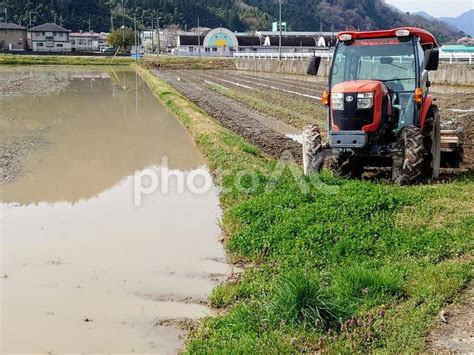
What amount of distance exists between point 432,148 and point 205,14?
169785mm

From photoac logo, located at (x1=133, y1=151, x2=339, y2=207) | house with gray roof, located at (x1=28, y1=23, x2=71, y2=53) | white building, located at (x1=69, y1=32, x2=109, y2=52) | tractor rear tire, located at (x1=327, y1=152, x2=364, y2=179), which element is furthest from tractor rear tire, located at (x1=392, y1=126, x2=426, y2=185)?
white building, located at (x1=69, y1=32, x2=109, y2=52)

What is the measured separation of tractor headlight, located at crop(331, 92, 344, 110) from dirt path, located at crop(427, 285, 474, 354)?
4.21m

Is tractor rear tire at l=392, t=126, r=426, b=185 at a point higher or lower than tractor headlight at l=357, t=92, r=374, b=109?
lower

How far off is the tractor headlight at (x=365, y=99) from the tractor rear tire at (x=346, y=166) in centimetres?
112

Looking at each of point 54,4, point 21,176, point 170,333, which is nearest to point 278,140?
point 21,176

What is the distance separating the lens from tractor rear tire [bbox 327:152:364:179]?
30.7ft

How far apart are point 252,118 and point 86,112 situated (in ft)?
22.4

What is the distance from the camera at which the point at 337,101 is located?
8.61 m

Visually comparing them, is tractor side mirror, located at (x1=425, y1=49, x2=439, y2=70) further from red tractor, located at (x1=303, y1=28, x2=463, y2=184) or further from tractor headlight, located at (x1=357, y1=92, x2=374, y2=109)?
tractor headlight, located at (x1=357, y1=92, x2=374, y2=109)

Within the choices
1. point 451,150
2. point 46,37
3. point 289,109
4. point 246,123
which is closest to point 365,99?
point 451,150

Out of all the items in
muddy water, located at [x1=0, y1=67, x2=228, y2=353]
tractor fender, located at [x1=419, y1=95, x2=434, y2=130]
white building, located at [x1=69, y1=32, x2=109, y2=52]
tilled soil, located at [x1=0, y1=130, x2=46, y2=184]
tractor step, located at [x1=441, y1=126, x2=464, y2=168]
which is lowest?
muddy water, located at [x1=0, y1=67, x2=228, y2=353]

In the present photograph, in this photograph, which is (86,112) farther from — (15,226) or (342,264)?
(342,264)

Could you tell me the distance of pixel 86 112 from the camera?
2214cm

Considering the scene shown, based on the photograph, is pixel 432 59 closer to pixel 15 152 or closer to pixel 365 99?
pixel 365 99
